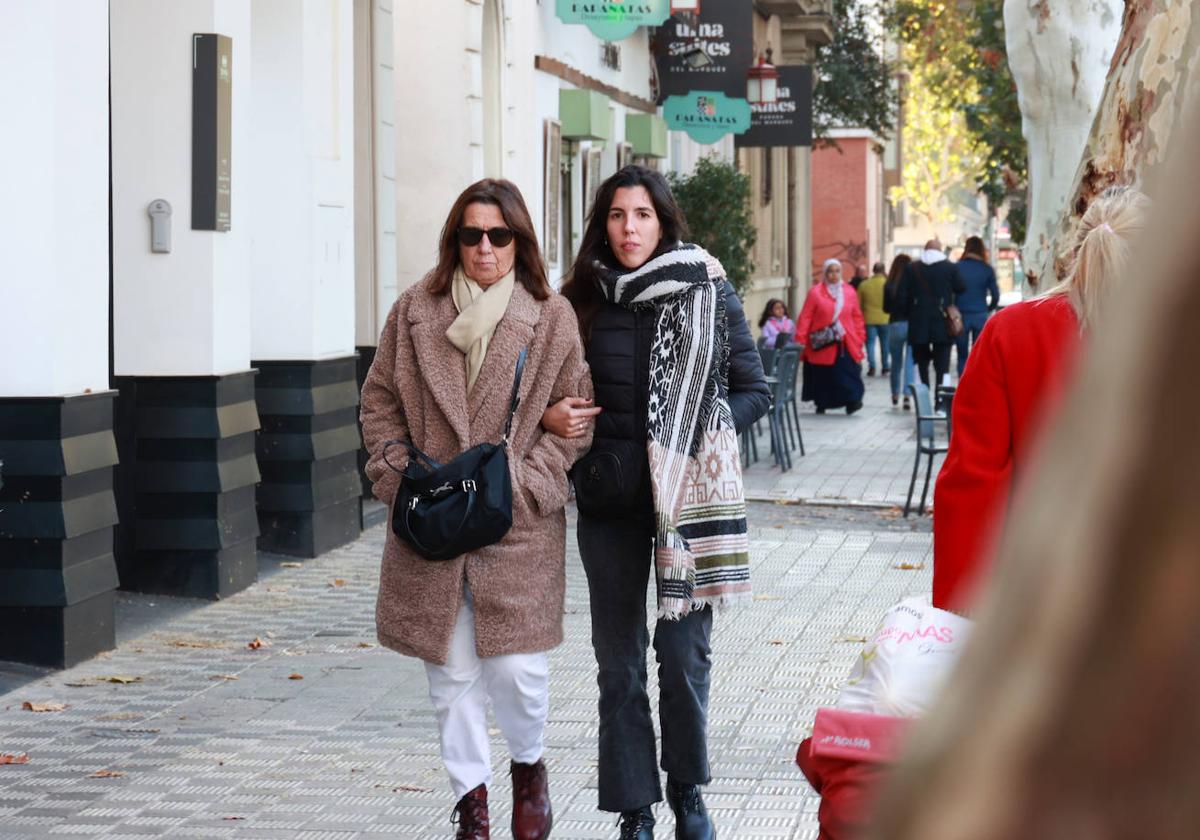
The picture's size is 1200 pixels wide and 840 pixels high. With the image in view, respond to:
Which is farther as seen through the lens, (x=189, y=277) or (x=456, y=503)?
(x=189, y=277)

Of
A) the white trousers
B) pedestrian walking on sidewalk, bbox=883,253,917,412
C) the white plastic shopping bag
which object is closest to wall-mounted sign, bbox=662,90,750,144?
pedestrian walking on sidewalk, bbox=883,253,917,412

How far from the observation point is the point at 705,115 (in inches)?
935

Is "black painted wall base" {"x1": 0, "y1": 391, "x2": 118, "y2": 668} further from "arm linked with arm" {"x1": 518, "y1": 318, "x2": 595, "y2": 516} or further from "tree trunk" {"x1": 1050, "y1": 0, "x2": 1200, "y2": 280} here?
"tree trunk" {"x1": 1050, "y1": 0, "x2": 1200, "y2": 280}

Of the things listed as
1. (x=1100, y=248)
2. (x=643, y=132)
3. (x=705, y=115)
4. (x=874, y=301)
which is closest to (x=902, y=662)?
(x=1100, y=248)

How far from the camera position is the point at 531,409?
17.0 feet

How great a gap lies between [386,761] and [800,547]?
6412 mm

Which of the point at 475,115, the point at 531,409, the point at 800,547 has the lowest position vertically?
the point at 800,547

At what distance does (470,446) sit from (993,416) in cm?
158

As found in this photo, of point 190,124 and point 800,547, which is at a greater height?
point 190,124

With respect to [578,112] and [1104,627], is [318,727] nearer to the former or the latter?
[1104,627]

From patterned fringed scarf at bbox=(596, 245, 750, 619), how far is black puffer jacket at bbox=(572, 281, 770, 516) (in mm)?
47

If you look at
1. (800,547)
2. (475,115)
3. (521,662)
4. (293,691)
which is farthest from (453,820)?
(475,115)

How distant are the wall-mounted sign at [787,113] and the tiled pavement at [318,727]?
1712 centimetres

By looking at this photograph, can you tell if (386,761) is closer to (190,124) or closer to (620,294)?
(620,294)
